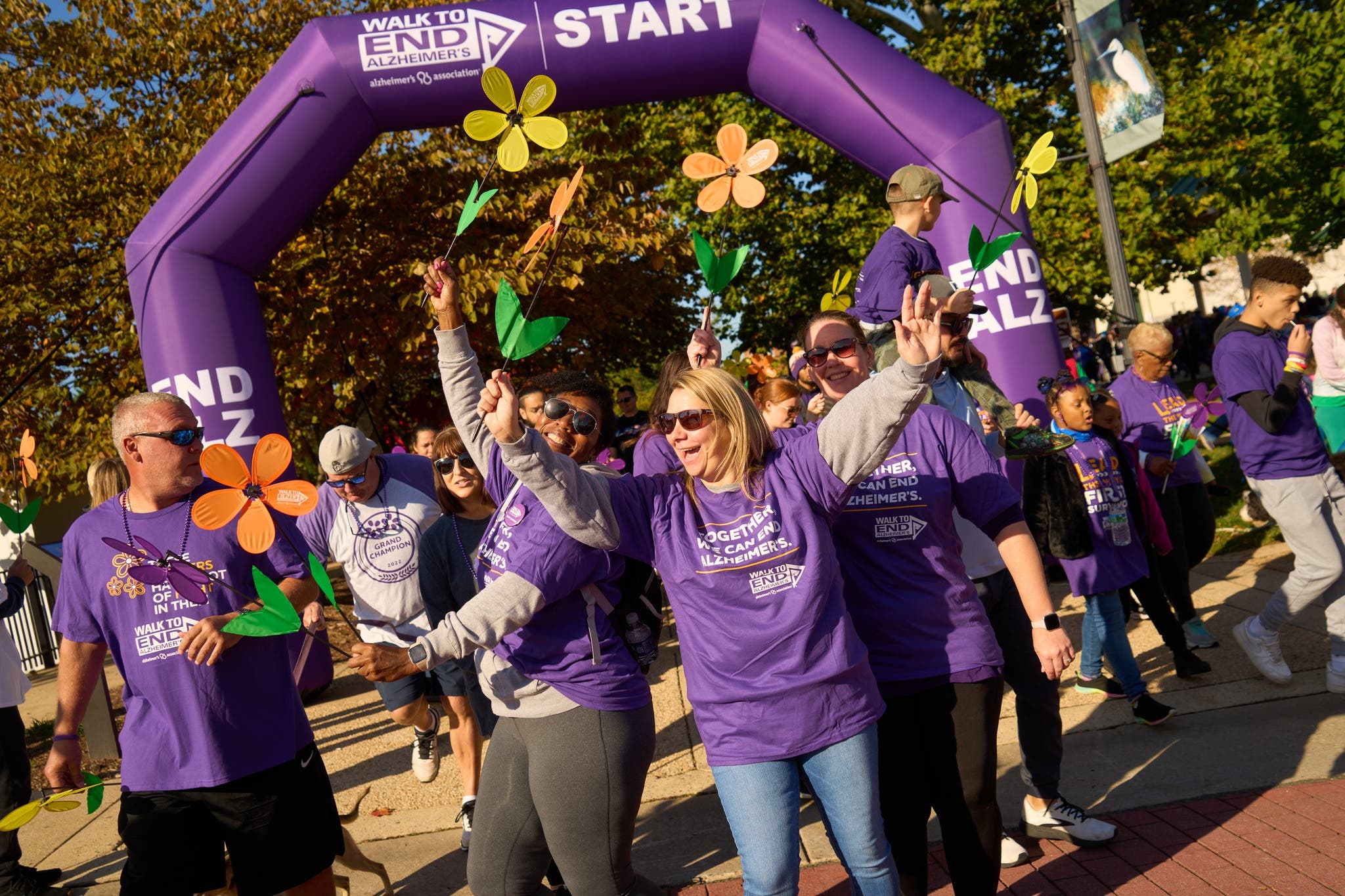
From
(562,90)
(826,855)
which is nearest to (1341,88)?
(562,90)

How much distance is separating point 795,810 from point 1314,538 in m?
3.44

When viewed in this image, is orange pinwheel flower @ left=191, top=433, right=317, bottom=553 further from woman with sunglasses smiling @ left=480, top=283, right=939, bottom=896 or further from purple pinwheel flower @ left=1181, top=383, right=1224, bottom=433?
purple pinwheel flower @ left=1181, top=383, right=1224, bottom=433

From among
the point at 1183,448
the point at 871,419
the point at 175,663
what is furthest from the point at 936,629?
the point at 1183,448

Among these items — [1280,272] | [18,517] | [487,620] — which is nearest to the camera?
[487,620]

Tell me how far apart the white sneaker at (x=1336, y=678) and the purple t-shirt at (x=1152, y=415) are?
1336mm

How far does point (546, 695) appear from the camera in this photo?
274 cm

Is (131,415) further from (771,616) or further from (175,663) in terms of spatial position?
(771,616)

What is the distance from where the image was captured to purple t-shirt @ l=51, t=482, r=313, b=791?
9.95 ft

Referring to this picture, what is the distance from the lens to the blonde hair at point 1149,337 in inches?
225

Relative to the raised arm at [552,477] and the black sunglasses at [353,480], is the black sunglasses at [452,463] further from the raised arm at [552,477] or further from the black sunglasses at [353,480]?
the raised arm at [552,477]

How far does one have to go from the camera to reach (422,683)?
5203mm

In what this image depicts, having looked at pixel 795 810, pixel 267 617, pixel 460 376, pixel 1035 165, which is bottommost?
pixel 795 810

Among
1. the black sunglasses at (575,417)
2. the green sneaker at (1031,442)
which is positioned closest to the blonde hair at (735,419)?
the black sunglasses at (575,417)

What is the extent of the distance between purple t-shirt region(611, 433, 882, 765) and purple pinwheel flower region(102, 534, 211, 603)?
1285 mm
